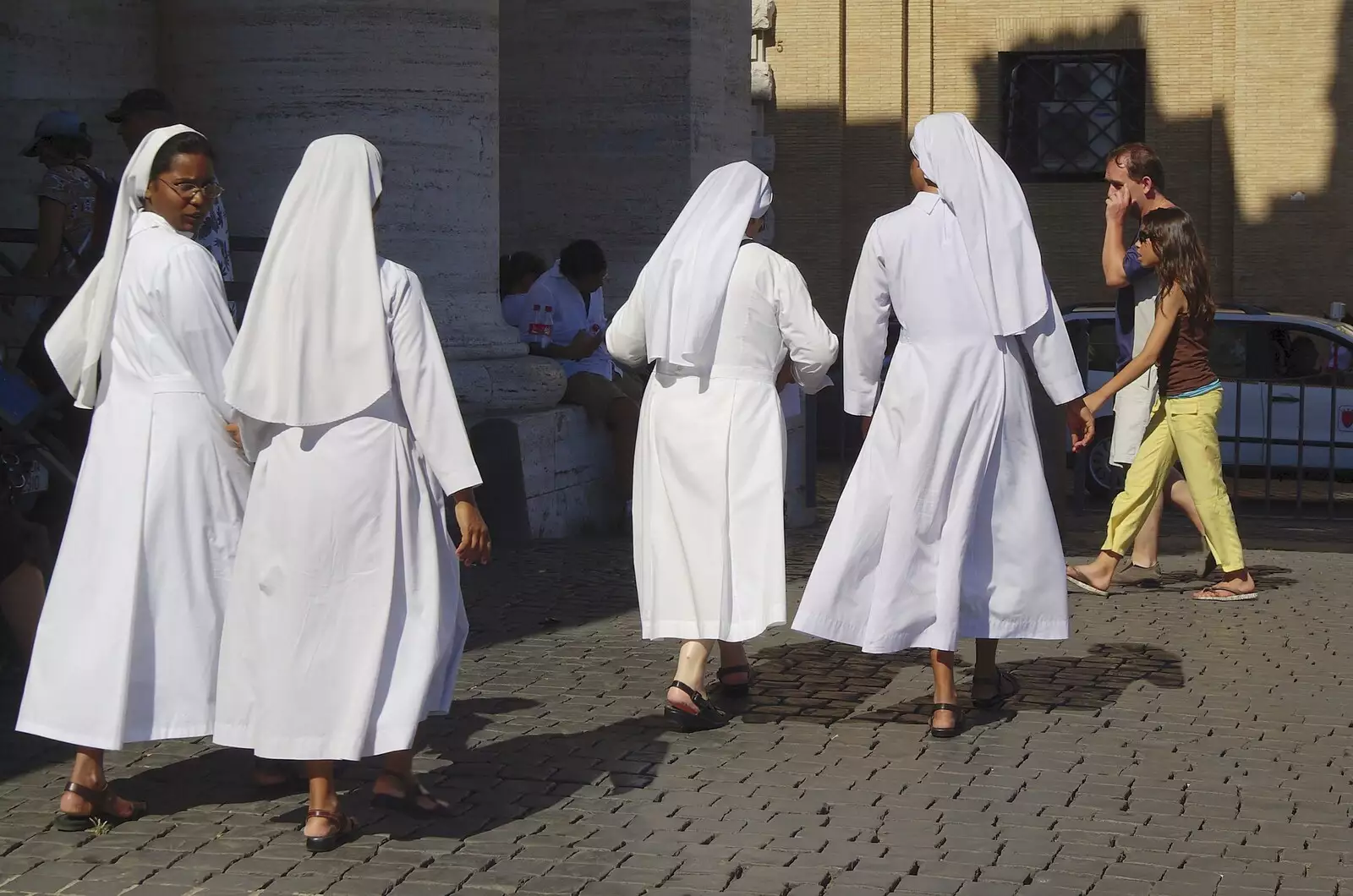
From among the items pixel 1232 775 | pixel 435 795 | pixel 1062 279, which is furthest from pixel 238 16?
pixel 1062 279

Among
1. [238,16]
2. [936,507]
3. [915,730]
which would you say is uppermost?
[238,16]

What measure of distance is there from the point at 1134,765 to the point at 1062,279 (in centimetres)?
2055

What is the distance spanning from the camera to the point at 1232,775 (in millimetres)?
5977

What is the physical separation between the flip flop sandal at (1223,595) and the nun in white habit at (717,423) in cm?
340

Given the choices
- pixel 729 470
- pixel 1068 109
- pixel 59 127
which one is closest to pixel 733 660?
pixel 729 470

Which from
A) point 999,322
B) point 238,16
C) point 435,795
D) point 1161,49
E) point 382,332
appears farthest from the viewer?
point 1161,49

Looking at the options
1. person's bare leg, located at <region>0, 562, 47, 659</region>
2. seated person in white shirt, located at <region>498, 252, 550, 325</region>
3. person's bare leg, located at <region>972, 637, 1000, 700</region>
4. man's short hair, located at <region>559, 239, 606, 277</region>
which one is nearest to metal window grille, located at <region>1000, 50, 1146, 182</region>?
seated person in white shirt, located at <region>498, 252, 550, 325</region>

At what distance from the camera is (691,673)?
6590 millimetres

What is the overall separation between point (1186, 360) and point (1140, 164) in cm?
91

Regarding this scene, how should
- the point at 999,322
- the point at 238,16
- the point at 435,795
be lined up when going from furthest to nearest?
1. the point at 238,16
2. the point at 999,322
3. the point at 435,795

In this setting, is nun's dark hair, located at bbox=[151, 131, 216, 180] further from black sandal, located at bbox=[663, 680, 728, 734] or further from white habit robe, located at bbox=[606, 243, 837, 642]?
black sandal, located at bbox=[663, 680, 728, 734]

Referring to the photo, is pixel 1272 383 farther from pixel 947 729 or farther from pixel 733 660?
pixel 947 729

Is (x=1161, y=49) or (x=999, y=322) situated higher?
(x=1161, y=49)

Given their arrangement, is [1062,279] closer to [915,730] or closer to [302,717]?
[915,730]
